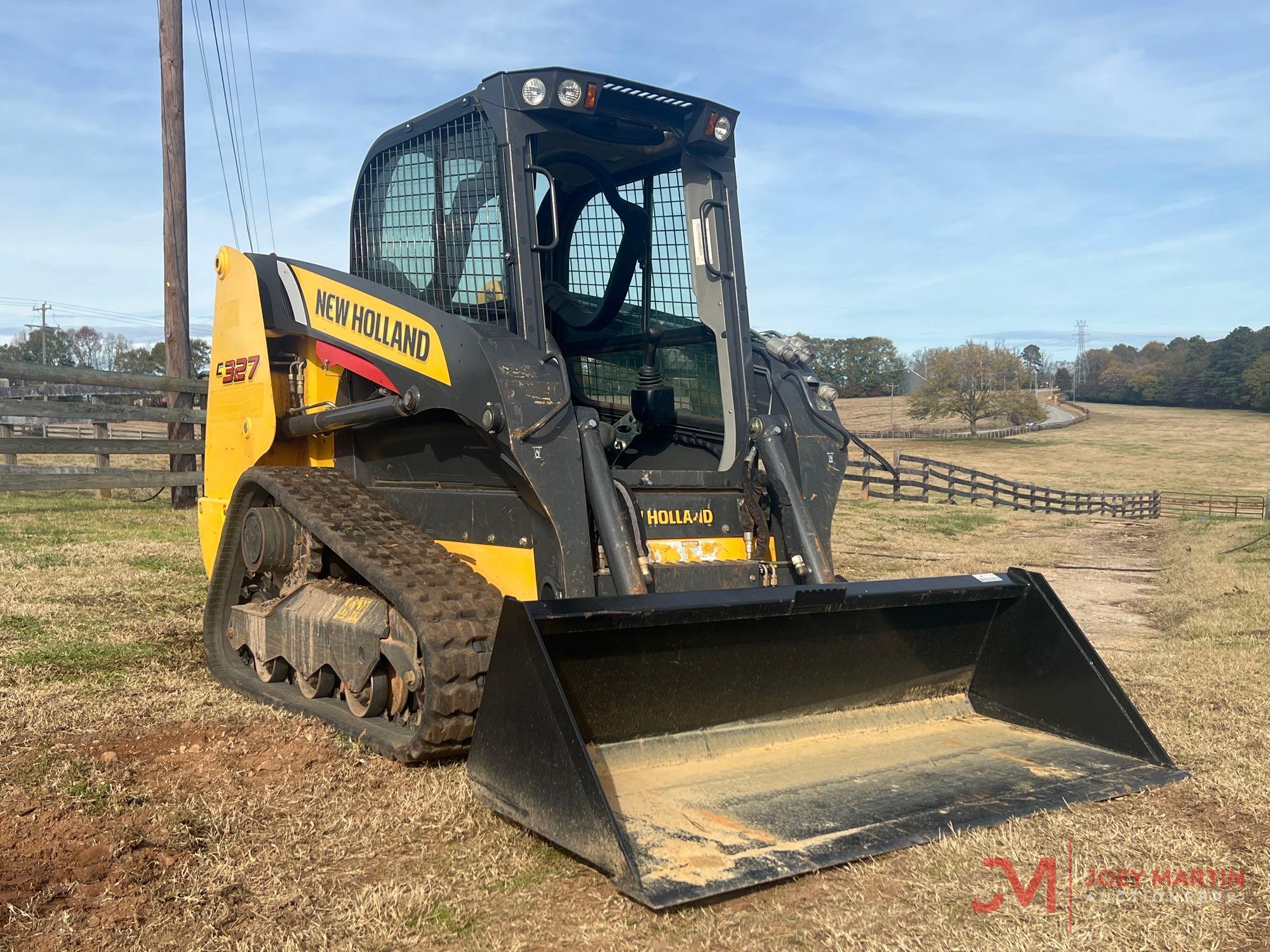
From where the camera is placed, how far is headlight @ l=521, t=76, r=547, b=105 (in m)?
4.51

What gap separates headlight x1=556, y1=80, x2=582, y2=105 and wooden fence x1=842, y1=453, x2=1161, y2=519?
20834mm

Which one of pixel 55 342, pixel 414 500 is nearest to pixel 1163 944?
pixel 414 500

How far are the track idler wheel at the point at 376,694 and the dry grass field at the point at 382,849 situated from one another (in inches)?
7.0

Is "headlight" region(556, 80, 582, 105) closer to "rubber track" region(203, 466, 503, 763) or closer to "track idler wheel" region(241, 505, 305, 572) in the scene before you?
"rubber track" region(203, 466, 503, 763)

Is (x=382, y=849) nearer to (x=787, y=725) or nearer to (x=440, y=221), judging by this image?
(x=787, y=725)

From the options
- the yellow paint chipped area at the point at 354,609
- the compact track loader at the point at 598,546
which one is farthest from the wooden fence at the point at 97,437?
the yellow paint chipped area at the point at 354,609

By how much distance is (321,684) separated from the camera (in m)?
4.83

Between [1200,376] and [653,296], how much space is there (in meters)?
91.7

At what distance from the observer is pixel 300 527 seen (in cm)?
516

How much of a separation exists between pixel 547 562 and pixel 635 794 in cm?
117

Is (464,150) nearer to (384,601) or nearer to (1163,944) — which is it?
(384,601)

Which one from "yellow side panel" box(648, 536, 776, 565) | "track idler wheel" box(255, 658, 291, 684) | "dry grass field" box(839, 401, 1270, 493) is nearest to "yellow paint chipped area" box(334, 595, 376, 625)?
"track idler wheel" box(255, 658, 291, 684)

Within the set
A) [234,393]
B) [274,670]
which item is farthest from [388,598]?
[234,393]

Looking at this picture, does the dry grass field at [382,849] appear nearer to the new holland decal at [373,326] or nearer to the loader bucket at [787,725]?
the loader bucket at [787,725]
